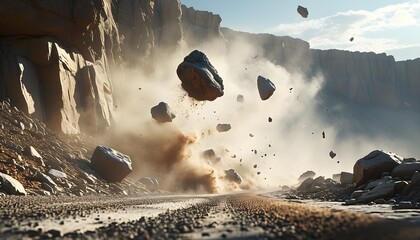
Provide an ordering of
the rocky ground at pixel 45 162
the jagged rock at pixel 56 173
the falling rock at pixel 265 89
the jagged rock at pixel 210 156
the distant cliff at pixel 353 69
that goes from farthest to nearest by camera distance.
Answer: the distant cliff at pixel 353 69 → the jagged rock at pixel 210 156 → the falling rock at pixel 265 89 → the jagged rock at pixel 56 173 → the rocky ground at pixel 45 162

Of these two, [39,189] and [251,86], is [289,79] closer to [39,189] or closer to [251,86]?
[251,86]

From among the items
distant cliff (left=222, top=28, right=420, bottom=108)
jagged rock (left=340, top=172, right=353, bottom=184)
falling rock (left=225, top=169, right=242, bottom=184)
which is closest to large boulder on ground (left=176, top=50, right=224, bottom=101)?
jagged rock (left=340, top=172, right=353, bottom=184)

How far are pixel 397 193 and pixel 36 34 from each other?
80.7 ft

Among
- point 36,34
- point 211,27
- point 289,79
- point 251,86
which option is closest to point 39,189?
point 36,34

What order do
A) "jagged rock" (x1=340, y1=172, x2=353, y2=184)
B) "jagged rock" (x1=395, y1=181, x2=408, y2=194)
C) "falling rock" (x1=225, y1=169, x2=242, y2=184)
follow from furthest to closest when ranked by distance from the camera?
"falling rock" (x1=225, y1=169, x2=242, y2=184) → "jagged rock" (x1=340, y1=172, x2=353, y2=184) → "jagged rock" (x1=395, y1=181, x2=408, y2=194)

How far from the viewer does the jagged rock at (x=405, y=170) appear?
16.1m

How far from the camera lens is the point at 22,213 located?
9.27 m

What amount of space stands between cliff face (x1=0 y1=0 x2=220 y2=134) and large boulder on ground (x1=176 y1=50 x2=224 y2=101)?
30.5ft

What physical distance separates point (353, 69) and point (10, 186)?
115142 mm

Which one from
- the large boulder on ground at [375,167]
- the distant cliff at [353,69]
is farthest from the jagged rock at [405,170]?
the distant cliff at [353,69]

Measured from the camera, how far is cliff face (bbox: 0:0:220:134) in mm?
25453

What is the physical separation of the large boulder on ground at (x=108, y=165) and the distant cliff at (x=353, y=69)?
82.5 m

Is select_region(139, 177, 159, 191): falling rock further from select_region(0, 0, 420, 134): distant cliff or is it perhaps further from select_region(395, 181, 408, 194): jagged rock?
select_region(395, 181, 408, 194): jagged rock

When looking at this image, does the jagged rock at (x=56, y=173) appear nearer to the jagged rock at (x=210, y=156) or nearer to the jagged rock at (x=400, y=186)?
the jagged rock at (x=400, y=186)
